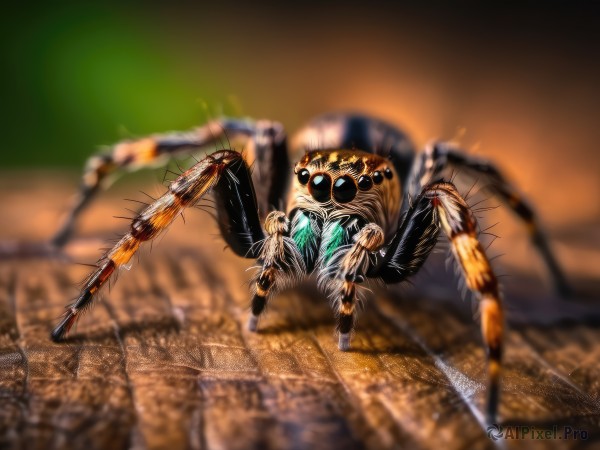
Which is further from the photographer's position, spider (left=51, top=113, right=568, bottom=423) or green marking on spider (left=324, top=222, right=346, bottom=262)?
green marking on spider (left=324, top=222, right=346, bottom=262)

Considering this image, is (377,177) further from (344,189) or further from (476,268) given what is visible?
(476,268)

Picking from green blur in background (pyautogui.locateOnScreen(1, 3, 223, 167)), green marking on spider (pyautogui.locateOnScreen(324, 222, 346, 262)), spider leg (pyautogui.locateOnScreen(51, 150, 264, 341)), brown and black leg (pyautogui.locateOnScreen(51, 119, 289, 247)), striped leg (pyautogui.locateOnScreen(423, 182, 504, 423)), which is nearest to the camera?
striped leg (pyautogui.locateOnScreen(423, 182, 504, 423))

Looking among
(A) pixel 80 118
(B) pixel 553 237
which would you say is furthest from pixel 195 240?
(A) pixel 80 118

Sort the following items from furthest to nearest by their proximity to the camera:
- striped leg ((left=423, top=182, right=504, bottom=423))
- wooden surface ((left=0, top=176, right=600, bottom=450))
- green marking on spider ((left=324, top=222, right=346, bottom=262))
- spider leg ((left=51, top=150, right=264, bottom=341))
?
green marking on spider ((left=324, top=222, right=346, bottom=262)) < spider leg ((left=51, top=150, right=264, bottom=341)) < striped leg ((left=423, top=182, right=504, bottom=423)) < wooden surface ((left=0, top=176, right=600, bottom=450))

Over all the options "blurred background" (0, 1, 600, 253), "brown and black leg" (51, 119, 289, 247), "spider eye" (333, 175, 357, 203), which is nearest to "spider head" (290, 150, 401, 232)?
"spider eye" (333, 175, 357, 203)

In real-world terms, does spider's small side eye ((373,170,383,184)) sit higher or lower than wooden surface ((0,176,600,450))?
higher

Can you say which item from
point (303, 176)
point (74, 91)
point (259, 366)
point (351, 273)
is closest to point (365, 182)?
point (303, 176)

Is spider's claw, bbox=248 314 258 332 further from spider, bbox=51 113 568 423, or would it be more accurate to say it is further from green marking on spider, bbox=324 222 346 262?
green marking on spider, bbox=324 222 346 262
